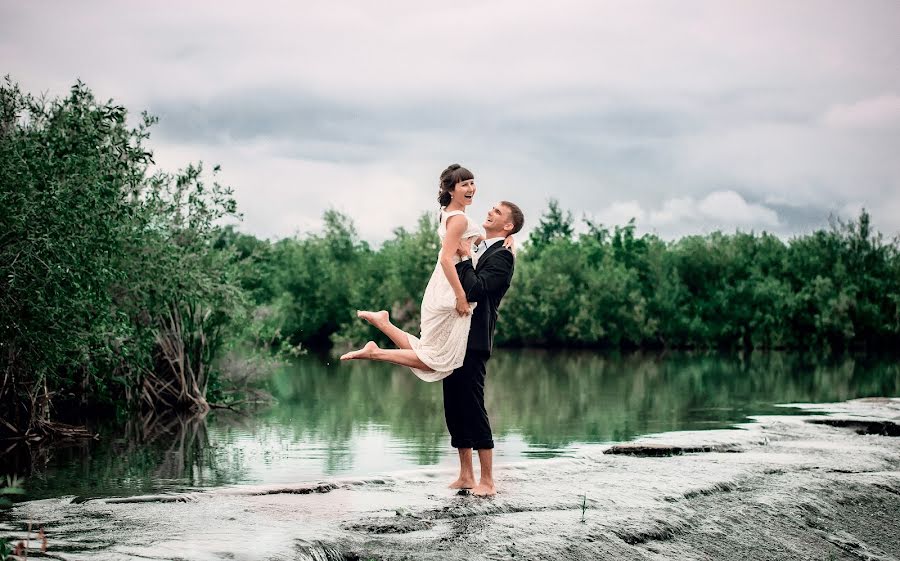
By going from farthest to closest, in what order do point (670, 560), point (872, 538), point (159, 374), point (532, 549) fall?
point (159, 374) < point (872, 538) < point (670, 560) < point (532, 549)

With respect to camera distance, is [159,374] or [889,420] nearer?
[889,420]

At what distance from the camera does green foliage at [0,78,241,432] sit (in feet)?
44.1

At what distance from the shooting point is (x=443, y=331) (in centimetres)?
892

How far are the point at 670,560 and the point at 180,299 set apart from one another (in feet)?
43.3

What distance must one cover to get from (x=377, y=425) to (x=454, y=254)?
31.7 feet

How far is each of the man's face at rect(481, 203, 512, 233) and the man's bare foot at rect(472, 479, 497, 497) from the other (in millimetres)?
2047

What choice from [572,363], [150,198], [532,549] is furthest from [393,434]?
[572,363]

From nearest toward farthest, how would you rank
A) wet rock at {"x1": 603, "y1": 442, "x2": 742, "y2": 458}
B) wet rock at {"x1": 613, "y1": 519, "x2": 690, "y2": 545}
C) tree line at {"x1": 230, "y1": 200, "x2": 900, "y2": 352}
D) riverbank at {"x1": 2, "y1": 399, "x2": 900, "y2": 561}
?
riverbank at {"x1": 2, "y1": 399, "x2": 900, "y2": 561}, wet rock at {"x1": 613, "y1": 519, "x2": 690, "y2": 545}, wet rock at {"x1": 603, "y1": 442, "x2": 742, "y2": 458}, tree line at {"x1": 230, "y1": 200, "x2": 900, "y2": 352}

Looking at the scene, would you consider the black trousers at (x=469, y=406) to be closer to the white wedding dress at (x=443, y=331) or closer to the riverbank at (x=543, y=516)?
the white wedding dress at (x=443, y=331)

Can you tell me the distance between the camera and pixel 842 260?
64500mm

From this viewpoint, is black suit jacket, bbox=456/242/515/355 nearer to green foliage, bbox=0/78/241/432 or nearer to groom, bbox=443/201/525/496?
groom, bbox=443/201/525/496

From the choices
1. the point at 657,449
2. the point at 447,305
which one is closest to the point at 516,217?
the point at 447,305

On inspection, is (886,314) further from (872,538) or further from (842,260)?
(872,538)

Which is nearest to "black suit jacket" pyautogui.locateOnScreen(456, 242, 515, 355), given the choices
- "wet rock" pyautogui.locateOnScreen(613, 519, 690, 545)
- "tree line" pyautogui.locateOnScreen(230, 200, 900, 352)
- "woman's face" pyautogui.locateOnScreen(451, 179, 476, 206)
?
"woman's face" pyautogui.locateOnScreen(451, 179, 476, 206)
